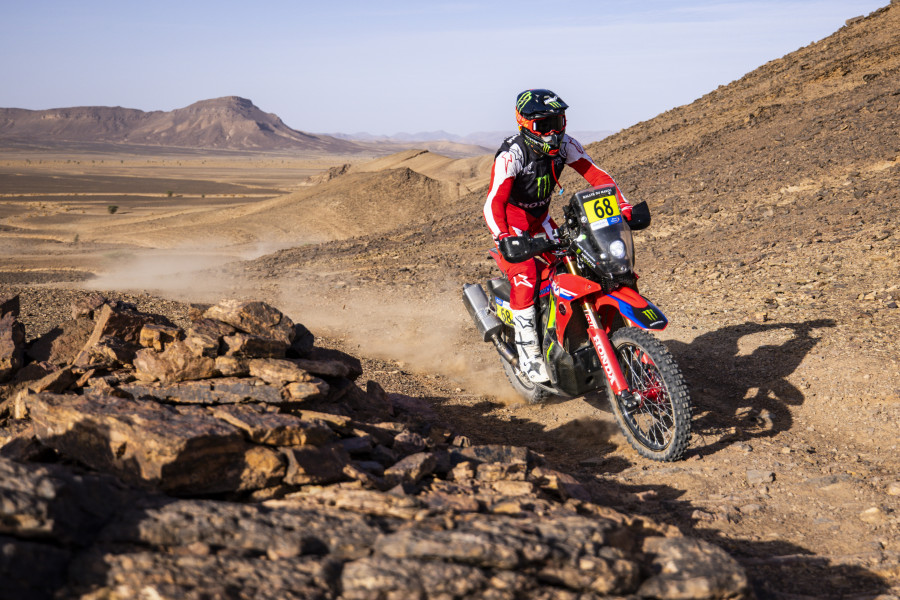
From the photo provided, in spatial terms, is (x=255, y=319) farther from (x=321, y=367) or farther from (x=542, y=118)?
(x=542, y=118)

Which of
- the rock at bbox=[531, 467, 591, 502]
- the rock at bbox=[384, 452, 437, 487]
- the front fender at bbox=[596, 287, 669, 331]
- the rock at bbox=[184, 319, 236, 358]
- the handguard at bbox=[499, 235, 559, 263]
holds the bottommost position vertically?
the rock at bbox=[531, 467, 591, 502]

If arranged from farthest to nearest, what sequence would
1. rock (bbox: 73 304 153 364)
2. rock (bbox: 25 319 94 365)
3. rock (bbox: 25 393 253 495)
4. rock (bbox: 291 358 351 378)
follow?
1. rock (bbox: 25 319 94 365)
2. rock (bbox: 73 304 153 364)
3. rock (bbox: 291 358 351 378)
4. rock (bbox: 25 393 253 495)

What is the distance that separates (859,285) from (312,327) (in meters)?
6.75

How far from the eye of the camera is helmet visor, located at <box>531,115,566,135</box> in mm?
5359

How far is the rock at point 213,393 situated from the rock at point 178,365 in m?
0.15

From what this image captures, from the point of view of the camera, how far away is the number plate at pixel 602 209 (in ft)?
16.5

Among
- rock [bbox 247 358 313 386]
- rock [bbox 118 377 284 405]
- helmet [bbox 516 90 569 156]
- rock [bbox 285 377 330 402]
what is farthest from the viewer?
helmet [bbox 516 90 569 156]

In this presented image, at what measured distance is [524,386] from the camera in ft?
22.0

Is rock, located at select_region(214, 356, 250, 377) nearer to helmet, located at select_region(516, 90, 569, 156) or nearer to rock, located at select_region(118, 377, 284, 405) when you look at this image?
rock, located at select_region(118, 377, 284, 405)

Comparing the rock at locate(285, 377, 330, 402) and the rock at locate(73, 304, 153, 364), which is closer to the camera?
the rock at locate(285, 377, 330, 402)

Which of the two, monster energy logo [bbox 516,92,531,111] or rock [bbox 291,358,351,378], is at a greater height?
monster energy logo [bbox 516,92,531,111]

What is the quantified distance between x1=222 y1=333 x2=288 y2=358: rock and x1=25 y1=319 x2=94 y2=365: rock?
85.9 inches

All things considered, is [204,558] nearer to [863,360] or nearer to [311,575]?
[311,575]

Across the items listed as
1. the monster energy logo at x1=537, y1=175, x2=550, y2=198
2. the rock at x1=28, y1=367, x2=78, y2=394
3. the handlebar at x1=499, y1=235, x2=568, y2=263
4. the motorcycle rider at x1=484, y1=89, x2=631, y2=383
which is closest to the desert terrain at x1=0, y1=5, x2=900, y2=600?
the motorcycle rider at x1=484, y1=89, x2=631, y2=383
